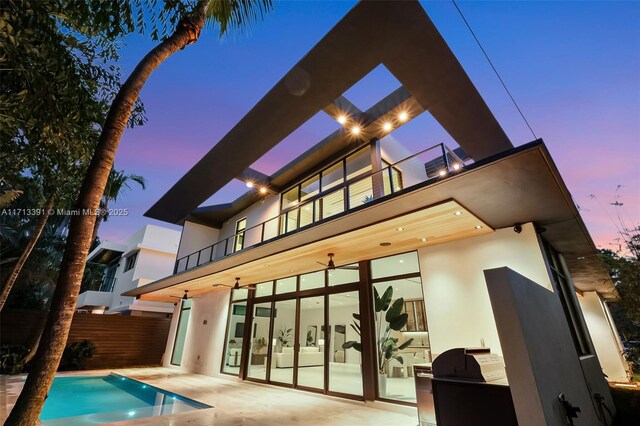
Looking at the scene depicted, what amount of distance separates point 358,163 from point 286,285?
435 centimetres

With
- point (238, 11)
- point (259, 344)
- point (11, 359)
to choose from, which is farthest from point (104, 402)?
point (238, 11)

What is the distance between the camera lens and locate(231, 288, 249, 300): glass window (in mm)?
10324

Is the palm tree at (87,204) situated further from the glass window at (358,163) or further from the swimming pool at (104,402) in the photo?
the glass window at (358,163)

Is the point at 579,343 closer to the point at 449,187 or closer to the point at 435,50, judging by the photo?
the point at 449,187

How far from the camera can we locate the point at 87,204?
2.72 metres

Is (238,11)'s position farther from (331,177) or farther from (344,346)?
(344,346)

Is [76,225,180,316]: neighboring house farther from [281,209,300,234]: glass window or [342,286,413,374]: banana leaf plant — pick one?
[342,286,413,374]: banana leaf plant

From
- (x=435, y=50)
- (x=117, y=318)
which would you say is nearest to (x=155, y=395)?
(x=117, y=318)

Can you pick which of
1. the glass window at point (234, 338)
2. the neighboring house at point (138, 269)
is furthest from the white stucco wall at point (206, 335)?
the neighboring house at point (138, 269)

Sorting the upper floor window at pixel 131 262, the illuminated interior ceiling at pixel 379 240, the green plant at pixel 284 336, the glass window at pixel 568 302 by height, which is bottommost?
the green plant at pixel 284 336

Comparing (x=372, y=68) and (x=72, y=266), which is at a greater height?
(x=372, y=68)

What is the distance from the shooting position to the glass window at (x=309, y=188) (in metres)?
9.09

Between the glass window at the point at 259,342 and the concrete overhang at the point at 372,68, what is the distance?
507 centimetres

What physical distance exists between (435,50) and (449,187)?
2.64 m
